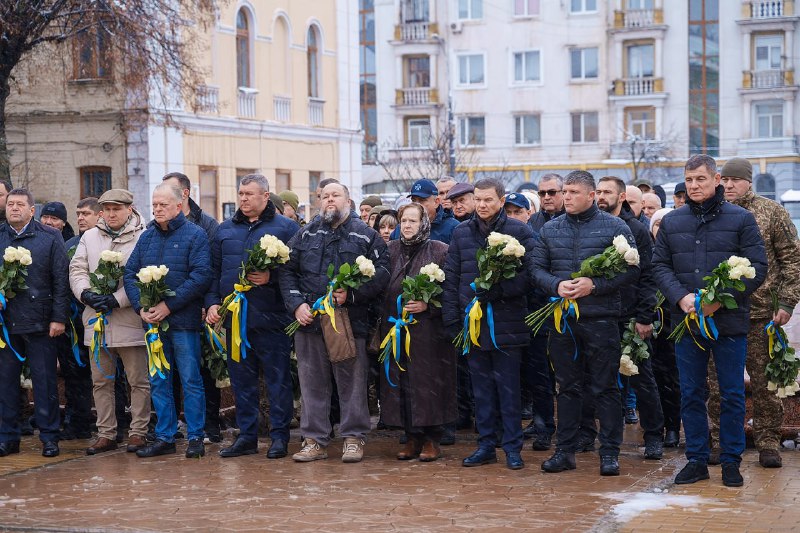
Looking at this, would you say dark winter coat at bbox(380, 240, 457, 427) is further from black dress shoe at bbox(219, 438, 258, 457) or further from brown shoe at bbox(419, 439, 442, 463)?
black dress shoe at bbox(219, 438, 258, 457)

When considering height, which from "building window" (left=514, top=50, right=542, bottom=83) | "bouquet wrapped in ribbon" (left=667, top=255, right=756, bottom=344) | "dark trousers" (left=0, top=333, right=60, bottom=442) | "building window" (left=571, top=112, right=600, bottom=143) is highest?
"building window" (left=514, top=50, right=542, bottom=83)

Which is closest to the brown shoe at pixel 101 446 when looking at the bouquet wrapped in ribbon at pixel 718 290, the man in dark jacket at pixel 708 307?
the man in dark jacket at pixel 708 307

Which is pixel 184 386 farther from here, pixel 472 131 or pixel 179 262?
pixel 472 131

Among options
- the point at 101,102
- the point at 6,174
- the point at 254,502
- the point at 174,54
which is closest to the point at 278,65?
the point at 101,102

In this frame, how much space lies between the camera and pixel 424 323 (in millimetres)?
10625

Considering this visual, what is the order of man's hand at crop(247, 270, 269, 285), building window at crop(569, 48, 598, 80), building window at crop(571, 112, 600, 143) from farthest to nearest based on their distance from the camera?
building window at crop(571, 112, 600, 143) → building window at crop(569, 48, 598, 80) → man's hand at crop(247, 270, 269, 285)

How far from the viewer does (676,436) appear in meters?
11.1

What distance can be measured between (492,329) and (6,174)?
15.2m

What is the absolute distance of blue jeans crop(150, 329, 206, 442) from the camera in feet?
35.9

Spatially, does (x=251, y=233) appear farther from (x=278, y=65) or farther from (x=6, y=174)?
(x=278, y=65)

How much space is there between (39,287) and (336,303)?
2.88 m

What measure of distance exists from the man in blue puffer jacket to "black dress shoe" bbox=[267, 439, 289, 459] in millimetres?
627

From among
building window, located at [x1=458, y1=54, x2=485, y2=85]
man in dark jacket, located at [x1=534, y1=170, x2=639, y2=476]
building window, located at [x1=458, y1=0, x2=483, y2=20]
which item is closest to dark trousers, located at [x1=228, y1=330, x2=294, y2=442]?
man in dark jacket, located at [x1=534, y1=170, x2=639, y2=476]

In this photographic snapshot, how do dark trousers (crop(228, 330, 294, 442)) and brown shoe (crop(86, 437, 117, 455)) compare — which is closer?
dark trousers (crop(228, 330, 294, 442))
